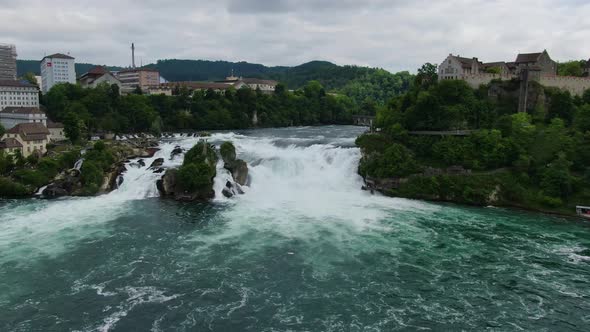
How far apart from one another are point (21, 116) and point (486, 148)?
181 feet

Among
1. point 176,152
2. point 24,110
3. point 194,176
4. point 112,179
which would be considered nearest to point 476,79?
point 194,176

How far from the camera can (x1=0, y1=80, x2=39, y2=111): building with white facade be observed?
7225 cm

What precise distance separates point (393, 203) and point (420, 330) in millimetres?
19259

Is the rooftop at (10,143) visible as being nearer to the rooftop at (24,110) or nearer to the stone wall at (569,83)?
the rooftop at (24,110)

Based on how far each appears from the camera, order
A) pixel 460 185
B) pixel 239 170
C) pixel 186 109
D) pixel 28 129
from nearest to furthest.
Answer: pixel 460 185, pixel 239 170, pixel 28 129, pixel 186 109

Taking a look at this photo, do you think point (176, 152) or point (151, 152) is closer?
point (176, 152)

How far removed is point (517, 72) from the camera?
2082 inches

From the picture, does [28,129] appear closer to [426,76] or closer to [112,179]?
[112,179]

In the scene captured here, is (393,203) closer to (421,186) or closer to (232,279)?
(421,186)

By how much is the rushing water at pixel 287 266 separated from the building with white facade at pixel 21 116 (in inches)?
1052

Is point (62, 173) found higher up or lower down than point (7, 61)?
lower down

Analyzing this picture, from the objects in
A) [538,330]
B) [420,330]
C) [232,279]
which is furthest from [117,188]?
[538,330]

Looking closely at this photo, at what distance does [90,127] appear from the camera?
6475 cm

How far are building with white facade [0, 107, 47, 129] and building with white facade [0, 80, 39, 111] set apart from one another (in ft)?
36.0
